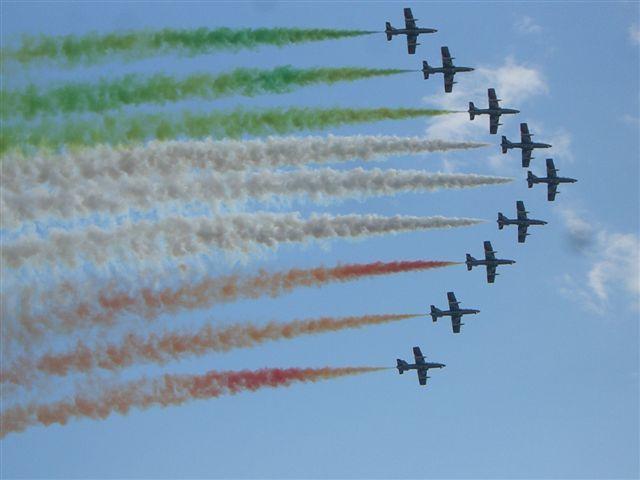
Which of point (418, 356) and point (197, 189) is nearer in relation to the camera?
point (197, 189)

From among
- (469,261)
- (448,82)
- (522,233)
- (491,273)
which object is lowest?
(491,273)

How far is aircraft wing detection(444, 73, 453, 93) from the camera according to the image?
3263 inches

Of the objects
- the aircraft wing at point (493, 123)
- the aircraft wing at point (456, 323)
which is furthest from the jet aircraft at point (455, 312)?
the aircraft wing at point (493, 123)

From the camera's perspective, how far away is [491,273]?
280 feet

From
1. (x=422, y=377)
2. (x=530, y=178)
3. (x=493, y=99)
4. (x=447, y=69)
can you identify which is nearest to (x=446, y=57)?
(x=447, y=69)

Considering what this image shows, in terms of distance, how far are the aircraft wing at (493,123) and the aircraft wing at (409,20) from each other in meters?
9.65

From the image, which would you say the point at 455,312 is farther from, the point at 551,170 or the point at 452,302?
the point at 551,170

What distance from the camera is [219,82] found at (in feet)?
223

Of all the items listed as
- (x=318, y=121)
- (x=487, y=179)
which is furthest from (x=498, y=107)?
(x=318, y=121)

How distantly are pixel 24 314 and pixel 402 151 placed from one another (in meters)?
21.4

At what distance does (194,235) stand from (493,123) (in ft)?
83.5

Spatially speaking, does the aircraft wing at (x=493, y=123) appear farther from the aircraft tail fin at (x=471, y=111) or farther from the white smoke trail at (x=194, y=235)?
the white smoke trail at (x=194, y=235)

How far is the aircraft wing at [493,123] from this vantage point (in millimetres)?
86438

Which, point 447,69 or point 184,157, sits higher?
point 447,69
